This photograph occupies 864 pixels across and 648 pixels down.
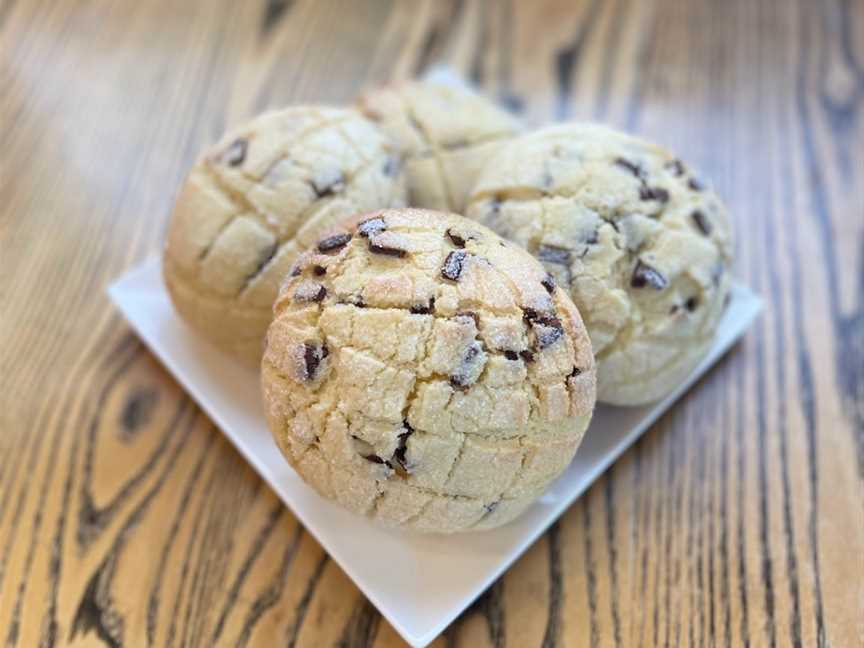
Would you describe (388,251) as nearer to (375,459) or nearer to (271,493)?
(375,459)

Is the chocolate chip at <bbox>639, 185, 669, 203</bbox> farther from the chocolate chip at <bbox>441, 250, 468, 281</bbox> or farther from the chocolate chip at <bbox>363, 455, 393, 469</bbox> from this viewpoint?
the chocolate chip at <bbox>363, 455, 393, 469</bbox>

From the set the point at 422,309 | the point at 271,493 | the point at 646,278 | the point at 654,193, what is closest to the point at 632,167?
the point at 654,193

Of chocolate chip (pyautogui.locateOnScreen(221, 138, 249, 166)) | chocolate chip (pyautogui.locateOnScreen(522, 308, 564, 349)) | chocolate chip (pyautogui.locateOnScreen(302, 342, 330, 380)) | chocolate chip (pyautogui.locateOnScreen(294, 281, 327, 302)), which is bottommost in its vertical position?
chocolate chip (pyautogui.locateOnScreen(522, 308, 564, 349))

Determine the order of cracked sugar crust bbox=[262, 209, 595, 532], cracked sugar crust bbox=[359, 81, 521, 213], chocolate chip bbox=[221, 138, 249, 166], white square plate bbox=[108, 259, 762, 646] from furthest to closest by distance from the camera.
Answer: cracked sugar crust bbox=[359, 81, 521, 213]
chocolate chip bbox=[221, 138, 249, 166]
white square plate bbox=[108, 259, 762, 646]
cracked sugar crust bbox=[262, 209, 595, 532]

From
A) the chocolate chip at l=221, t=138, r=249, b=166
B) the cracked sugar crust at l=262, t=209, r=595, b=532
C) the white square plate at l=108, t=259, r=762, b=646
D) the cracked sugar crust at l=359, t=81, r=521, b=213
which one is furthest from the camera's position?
the cracked sugar crust at l=359, t=81, r=521, b=213

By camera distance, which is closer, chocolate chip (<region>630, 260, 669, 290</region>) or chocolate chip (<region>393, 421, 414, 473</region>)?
chocolate chip (<region>393, 421, 414, 473</region>)

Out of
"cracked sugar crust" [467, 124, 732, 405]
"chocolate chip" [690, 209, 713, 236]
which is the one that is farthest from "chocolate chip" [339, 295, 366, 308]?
"chocolate chip" [690, 209, 713, 236]
